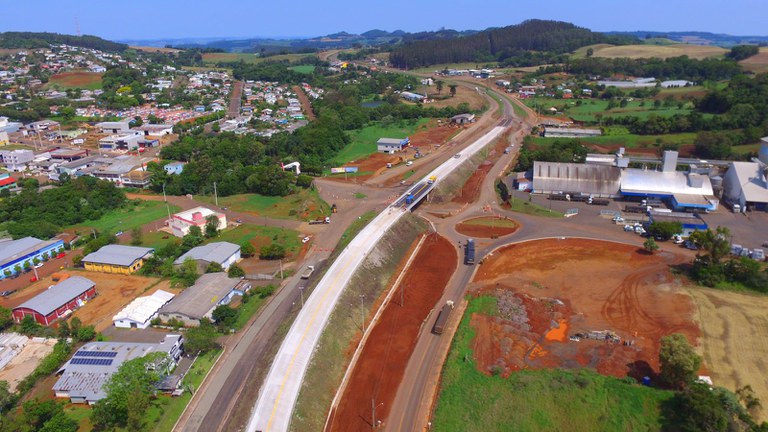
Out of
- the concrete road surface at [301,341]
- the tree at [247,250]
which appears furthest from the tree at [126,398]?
the tree at [247,250]

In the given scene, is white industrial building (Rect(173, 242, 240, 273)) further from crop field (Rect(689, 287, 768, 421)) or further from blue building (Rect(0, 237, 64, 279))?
crop field (Rect(689, 287, 768, 421))

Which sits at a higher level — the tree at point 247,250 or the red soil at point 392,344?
the tree at point 247,250

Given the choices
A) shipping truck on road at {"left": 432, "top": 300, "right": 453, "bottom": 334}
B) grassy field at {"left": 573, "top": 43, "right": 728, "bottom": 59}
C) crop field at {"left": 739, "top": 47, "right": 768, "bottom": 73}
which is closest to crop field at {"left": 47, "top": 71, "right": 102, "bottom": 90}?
shipping truck on road at {"left": 432, "top": 300, "right": 453, "bottom": 334}

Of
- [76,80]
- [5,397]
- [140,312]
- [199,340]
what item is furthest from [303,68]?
[5,397]

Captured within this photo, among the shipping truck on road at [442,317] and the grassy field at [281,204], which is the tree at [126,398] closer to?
the shipping truck on road at [442,317]

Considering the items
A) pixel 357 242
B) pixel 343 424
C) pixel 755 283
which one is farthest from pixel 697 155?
pixel 343 424

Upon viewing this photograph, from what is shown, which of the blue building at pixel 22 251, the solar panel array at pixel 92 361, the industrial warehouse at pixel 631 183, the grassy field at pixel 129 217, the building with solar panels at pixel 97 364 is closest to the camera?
Result: the building with solar panels at pixel 97 364

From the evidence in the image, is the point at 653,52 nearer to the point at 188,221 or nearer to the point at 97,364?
the point at 188,221
